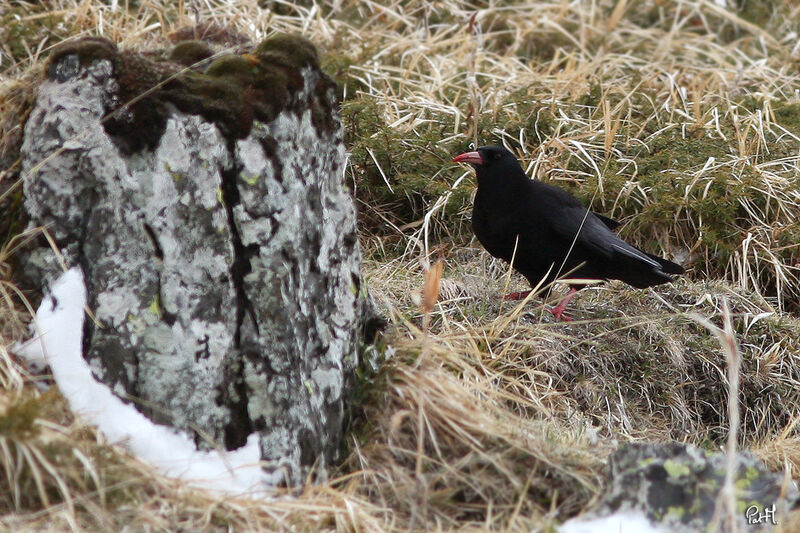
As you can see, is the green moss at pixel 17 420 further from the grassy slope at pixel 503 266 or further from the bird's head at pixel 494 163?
the bird's head at pixel 494 163

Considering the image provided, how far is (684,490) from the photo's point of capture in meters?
2.57

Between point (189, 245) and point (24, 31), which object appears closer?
point (189, 245)

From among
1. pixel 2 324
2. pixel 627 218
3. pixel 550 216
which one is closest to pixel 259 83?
pixel 2 324

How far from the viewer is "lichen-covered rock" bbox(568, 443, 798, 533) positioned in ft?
8.27

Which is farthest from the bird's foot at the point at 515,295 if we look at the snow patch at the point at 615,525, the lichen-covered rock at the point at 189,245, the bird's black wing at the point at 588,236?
the snow patch at the point at 615,525

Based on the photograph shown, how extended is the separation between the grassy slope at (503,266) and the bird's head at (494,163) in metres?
0.44

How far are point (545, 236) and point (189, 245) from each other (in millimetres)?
1991

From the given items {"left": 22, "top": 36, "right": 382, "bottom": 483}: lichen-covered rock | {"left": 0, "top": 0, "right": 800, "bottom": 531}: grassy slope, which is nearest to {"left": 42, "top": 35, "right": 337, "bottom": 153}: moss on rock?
{"left": 22, "top": 36, "right": 382, "bottom": 483}: lichen-covered rock

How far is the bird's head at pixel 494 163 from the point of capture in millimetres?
4336

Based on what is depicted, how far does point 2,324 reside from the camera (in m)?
2.73

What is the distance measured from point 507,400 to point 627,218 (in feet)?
5.69

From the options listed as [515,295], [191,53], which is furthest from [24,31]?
[515,295]

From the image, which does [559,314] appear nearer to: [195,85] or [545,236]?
[545,236]

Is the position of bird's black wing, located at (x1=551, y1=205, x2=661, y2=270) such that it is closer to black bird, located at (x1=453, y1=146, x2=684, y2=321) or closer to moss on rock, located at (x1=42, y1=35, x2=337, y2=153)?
black bird, located at (x1=453, y1=146, x2=684, y2=321)
